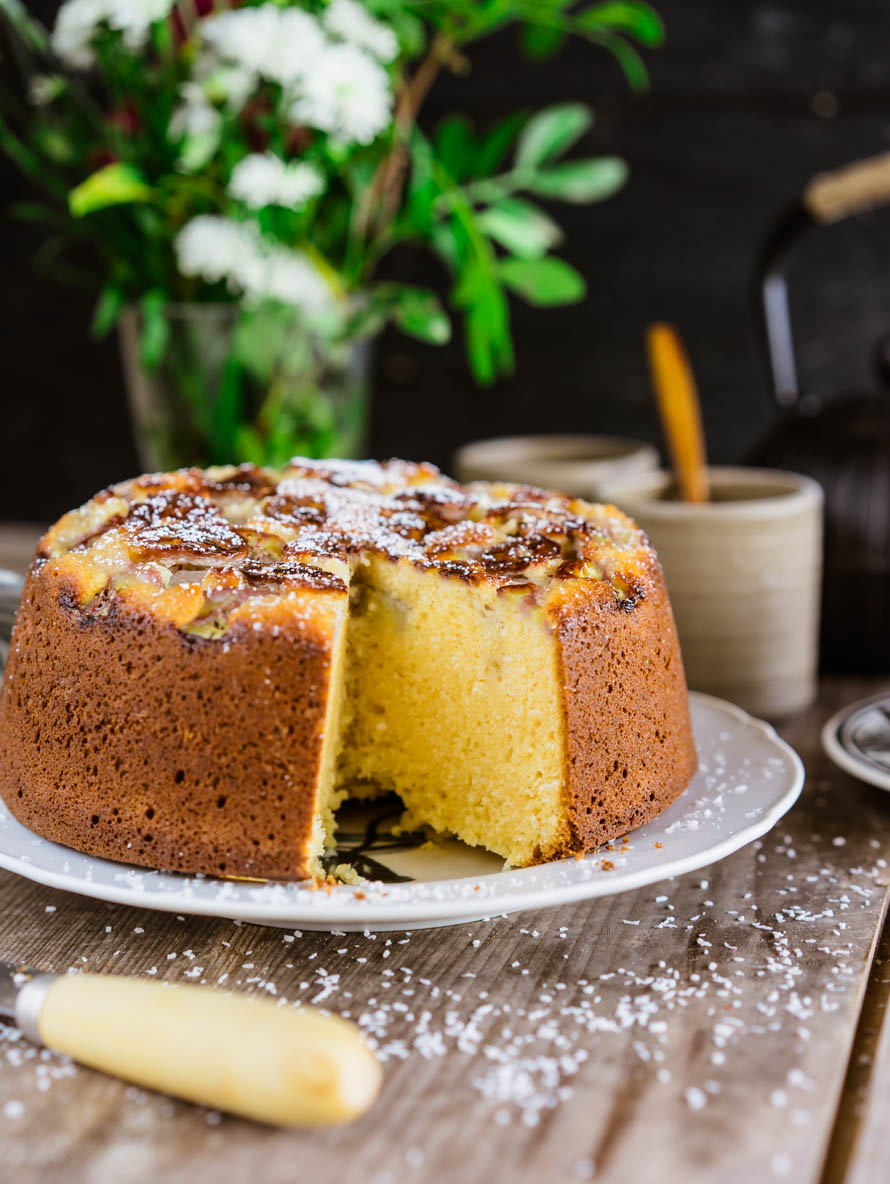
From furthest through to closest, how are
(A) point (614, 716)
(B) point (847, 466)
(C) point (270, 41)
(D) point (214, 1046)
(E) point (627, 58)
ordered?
(E) point (627, 58), (B) point (847, 466), (C) point (270, 41), (A) point (614, 716), (D) point (214, 1046)

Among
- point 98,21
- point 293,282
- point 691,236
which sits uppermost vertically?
point 98,21

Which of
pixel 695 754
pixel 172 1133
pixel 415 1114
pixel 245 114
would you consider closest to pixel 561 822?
pixel 695 754

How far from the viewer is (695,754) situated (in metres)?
1.46

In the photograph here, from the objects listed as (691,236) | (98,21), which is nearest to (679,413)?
(691,236)

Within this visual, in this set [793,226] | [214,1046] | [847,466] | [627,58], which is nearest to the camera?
[214,1046]

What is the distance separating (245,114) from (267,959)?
1.23m

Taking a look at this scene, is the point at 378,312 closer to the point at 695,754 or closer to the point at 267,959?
the point at 695,754

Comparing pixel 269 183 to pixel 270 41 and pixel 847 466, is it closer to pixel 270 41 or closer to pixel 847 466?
pixel 270 41

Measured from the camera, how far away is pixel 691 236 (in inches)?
108

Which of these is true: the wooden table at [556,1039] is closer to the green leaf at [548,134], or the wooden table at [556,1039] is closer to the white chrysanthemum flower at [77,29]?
the white chrysanthemum flower at [77,29]

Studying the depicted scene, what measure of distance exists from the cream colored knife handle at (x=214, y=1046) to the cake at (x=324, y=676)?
0.23 meters

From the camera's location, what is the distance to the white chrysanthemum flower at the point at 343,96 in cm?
170

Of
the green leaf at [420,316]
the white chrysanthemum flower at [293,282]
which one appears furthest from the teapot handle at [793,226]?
the white chrysanthemum flower at [293,282]

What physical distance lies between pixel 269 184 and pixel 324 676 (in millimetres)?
850
